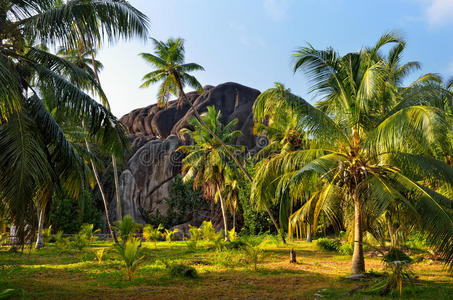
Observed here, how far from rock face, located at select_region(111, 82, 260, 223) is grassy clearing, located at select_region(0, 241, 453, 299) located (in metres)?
19.7

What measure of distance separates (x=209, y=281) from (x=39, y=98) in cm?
641

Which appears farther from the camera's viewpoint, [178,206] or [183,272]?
[178,206]

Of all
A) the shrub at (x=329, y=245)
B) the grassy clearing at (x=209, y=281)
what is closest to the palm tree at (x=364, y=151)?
the grassy clearing at (x=209, y=281)

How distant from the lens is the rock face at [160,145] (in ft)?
110

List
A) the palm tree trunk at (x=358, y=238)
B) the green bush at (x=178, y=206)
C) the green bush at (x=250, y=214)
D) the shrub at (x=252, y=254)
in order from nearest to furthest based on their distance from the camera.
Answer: the palm tree trunk at (x=358, y=238)
the shrub at (x=252, y=254)
the green bush at (x=250, y=214)
the green bush at (x=178, y=206)

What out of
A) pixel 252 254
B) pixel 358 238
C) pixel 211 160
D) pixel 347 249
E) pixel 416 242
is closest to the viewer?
pixel 358 238

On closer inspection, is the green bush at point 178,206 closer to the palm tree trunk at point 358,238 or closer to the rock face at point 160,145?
the rock face at point 160,145

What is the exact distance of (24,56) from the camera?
301 inches

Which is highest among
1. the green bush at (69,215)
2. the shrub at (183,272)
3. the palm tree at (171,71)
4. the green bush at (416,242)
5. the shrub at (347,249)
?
the palm tree at (171,71)

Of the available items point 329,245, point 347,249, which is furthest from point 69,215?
point 347,249

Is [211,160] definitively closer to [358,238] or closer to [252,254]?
[252,254]

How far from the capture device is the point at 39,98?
7820 mm

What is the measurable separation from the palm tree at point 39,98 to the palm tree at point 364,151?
189 inches

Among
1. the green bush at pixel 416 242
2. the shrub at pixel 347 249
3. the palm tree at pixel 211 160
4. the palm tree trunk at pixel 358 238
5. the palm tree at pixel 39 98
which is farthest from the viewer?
the palm tree at pixel 211 160
